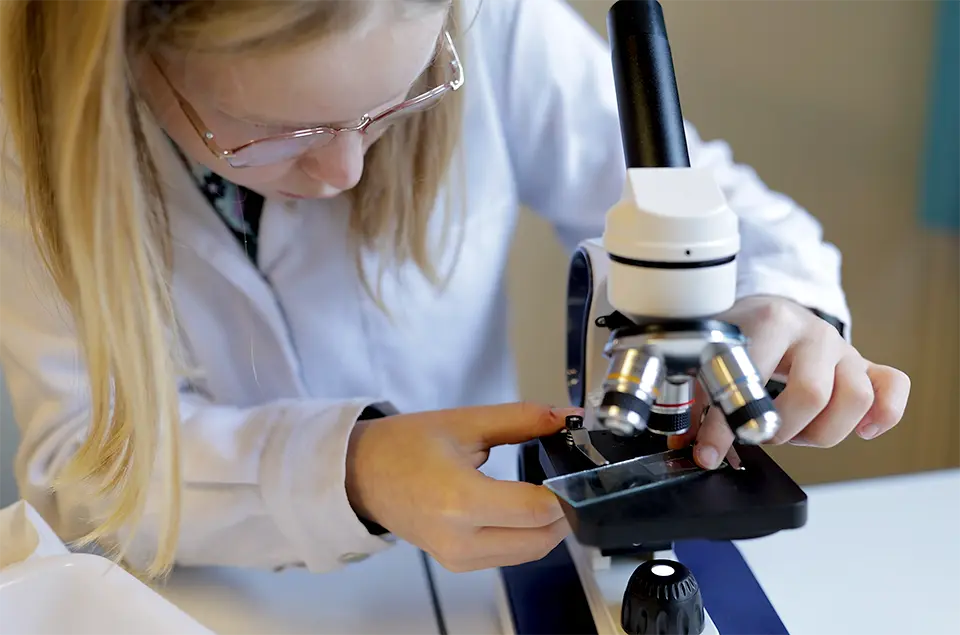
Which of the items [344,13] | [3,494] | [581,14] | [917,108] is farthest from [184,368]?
[917,108]

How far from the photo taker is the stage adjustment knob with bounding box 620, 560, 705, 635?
0.52 metres

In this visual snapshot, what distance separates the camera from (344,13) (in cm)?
47

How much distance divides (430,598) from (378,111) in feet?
1.23

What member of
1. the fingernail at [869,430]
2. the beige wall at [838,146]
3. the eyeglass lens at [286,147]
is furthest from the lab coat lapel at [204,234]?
the beige wall at [838,146]

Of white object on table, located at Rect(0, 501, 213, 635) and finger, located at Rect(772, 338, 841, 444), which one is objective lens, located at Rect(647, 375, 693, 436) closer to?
finger, located at Rect(772, 338, 841, 444)

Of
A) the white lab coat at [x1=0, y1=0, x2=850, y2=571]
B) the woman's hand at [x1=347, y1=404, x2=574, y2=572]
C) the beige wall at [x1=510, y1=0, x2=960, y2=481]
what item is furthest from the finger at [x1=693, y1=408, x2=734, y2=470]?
the beige wall at [x1=510, y1=0, x2=960, y2=481]

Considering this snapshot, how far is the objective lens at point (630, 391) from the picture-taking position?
382 millimetres

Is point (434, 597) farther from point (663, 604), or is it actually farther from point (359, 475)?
point (663, 604)

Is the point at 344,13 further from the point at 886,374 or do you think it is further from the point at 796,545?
the point at 796,545

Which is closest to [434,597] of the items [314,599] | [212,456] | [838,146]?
[314,599]

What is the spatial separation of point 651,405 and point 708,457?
107 millimetres

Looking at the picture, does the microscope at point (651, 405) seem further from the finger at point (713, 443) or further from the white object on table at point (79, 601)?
the white object on table at point (79, 601)

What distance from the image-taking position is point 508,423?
2.01 feet

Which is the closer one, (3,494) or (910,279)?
(3,494)
